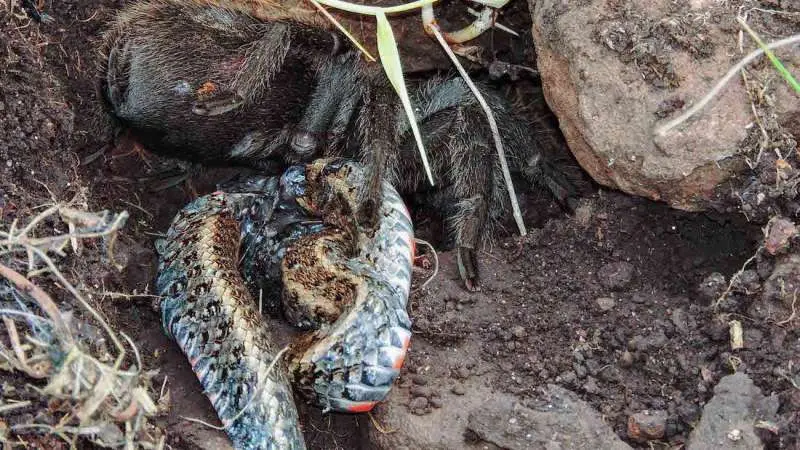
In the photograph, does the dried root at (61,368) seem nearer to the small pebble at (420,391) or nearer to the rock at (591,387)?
the small pebble at (420,391)

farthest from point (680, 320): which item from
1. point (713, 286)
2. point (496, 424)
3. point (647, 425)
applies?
point (496, 424)

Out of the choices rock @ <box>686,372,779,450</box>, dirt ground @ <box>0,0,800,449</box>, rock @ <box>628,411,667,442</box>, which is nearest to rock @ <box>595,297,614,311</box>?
dirt ground @ <box>0,0,800,449</box>

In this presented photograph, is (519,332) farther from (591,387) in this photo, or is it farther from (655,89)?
(655,89)

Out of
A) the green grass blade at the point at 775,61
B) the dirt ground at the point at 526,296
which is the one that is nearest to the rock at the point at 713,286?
the dirt ground at the point at 526,296

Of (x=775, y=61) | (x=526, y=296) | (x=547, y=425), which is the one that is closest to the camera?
(x=775, y=61)

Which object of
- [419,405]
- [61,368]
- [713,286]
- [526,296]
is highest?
[61,368]

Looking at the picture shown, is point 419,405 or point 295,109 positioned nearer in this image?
point 419,405

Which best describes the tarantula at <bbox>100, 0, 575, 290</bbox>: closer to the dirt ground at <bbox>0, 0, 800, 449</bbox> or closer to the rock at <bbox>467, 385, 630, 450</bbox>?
the dirt ground at <bbox>0, 0, 800, 449</bbox>
